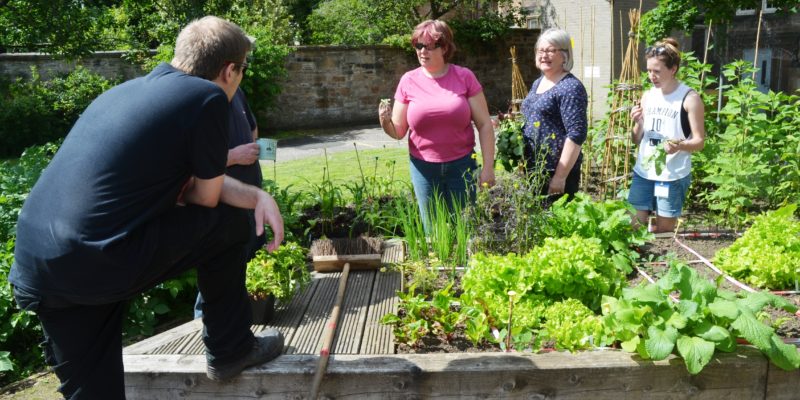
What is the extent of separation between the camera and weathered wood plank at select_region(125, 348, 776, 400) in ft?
8.98

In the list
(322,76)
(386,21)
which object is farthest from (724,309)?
(386,21)

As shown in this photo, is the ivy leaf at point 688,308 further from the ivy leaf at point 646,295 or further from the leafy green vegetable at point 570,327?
the leafy green vegetable at point 570,327

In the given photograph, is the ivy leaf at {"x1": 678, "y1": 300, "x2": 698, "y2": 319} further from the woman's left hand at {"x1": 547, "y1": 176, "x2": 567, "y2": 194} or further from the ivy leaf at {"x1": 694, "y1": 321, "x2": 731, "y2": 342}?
the woman's left hand at {"x1": 547, "y1": 176, "x2": 567, "y2": 194}

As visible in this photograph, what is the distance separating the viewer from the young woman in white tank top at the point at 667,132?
14.1 ft

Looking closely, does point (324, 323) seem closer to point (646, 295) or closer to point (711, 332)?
point (646, 295)

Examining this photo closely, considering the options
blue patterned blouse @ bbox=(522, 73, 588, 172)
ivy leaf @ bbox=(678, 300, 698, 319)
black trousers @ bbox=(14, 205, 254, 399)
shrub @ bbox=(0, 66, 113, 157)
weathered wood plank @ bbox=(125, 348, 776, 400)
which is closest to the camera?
black trousers @ bbox=(14, 205, 254, 399)

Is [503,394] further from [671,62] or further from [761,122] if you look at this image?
[761,122]

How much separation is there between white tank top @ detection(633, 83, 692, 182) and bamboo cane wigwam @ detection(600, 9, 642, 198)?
84 centimetres

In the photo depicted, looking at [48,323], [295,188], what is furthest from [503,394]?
[295,188]

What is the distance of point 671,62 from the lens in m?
4.32

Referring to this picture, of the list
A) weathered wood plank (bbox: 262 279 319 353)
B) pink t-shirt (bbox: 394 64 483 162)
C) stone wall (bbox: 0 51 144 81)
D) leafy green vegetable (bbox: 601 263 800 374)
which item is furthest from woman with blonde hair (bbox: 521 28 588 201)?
stone wall (bbox: 0 51 144 81)

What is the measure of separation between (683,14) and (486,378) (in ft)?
31.3

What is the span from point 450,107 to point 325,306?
1.41 m

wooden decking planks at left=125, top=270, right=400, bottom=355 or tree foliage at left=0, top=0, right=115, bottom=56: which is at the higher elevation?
tree foliage at left=0, top=0, right=115, bottom=56
